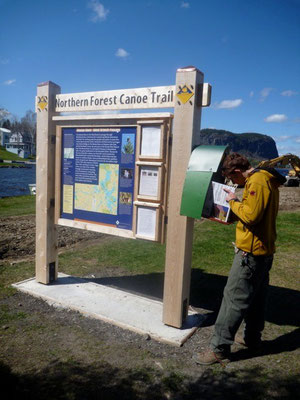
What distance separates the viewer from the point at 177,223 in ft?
13.4

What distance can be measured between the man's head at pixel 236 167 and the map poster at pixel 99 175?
1.39 metres

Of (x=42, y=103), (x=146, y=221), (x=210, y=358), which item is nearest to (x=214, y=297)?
(x=210, y=358)

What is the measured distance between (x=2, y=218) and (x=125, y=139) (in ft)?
25.7

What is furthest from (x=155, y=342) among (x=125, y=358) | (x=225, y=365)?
(x=225, y=365)

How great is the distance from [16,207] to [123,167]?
11.0 m

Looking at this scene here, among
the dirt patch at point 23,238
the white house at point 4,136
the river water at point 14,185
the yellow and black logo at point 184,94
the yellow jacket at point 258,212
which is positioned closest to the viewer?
the yellow jacket at point 258,212

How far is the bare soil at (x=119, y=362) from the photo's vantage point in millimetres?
3084

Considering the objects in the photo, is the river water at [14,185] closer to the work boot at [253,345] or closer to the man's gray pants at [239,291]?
the work boot at [253,345]

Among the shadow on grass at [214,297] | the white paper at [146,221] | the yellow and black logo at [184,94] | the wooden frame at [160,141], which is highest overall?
the yellow and black logo at [184,94]

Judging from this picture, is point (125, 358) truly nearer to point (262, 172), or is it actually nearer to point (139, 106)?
point (262, 172)

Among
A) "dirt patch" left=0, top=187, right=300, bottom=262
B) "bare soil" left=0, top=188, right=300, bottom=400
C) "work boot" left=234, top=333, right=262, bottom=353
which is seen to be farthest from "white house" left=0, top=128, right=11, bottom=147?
"work boot" left=234, top=333, right=262, bottom=353

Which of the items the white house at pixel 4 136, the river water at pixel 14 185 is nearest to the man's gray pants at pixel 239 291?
the river water at pixel 14 185

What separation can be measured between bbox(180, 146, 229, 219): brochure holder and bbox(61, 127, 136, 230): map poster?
3.22 ft

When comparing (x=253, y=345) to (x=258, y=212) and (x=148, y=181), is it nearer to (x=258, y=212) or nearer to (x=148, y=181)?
(x=258, y=212)
